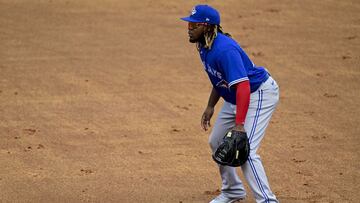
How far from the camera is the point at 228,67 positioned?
18.6 ft

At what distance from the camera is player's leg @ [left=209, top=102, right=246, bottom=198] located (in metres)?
6.21

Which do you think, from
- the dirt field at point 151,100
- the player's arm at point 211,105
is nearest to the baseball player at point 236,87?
the player's arm at point 211,105

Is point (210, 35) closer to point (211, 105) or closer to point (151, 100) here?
point (211, 105)

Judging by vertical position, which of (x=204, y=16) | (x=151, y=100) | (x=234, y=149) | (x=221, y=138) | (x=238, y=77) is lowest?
(x=151, y=100)

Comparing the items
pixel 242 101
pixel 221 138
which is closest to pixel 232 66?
pixel 242 101

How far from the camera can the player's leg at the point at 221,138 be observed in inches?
245

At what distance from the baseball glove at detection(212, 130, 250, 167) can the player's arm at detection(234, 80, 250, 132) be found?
0.10m

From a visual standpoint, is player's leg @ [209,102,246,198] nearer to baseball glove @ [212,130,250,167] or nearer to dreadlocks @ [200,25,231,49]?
baseball glove @ [212,130,250,167]

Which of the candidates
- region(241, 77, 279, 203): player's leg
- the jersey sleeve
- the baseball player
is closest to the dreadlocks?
the baseball player

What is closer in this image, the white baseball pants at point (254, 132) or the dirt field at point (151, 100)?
the white baseball pants at point (254, 132)

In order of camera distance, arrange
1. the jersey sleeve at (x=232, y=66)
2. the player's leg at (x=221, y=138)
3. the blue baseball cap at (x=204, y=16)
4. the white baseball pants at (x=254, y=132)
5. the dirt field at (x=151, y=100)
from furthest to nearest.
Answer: the dirt field at (x=151, y=100) → the player's leg at (x=221, y=138) → the white baseball pants at (x=254, y=132) → the blue baseball cap at (x=204, y=16) → the jersey sleeve at (x=232, y=66)

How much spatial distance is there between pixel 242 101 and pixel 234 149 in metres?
0.39

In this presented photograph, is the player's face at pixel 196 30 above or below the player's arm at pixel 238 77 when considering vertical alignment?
above

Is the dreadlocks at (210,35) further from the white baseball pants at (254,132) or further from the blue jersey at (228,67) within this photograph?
the white baseball pants at (254,132)
